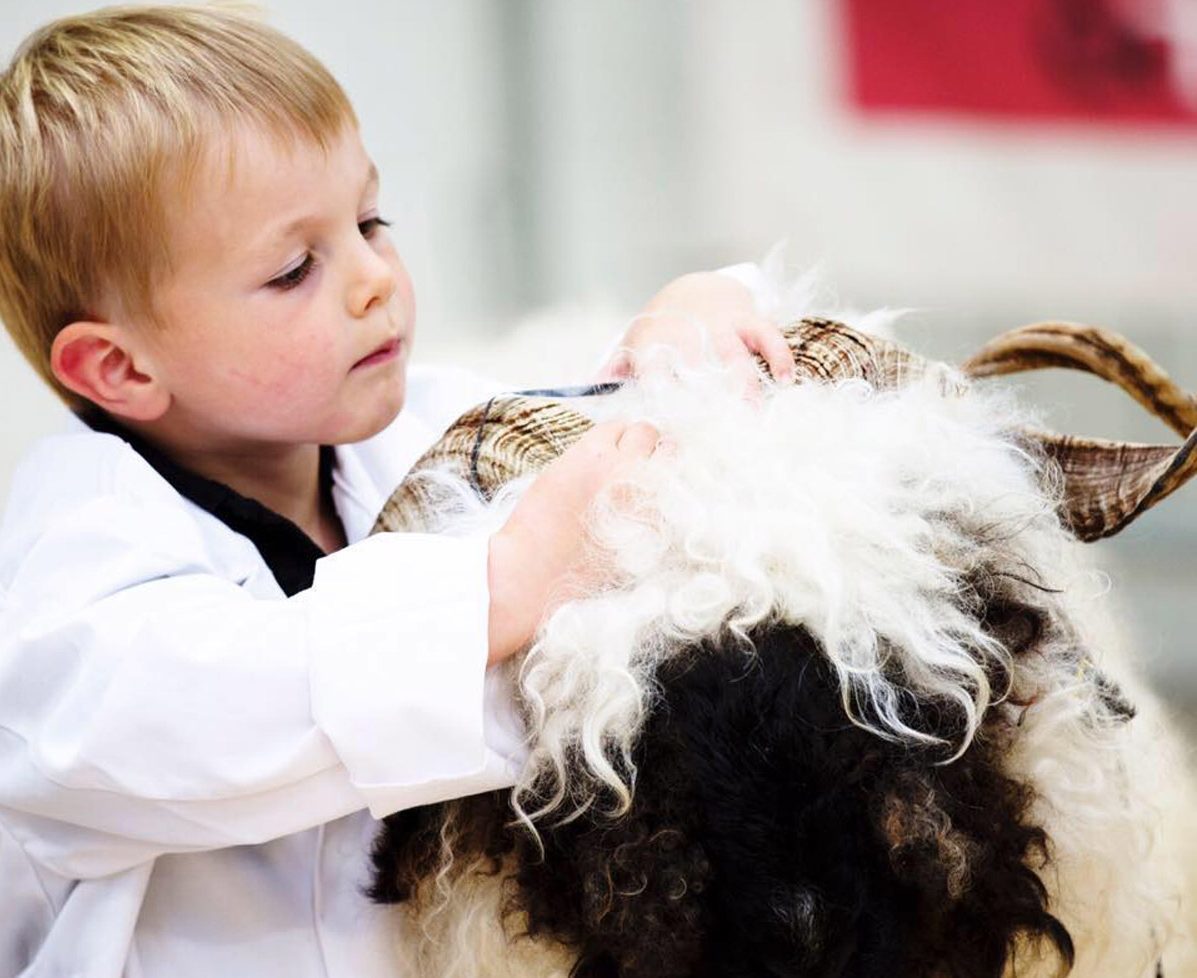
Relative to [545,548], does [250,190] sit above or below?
above

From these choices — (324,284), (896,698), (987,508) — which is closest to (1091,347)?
(987,508)

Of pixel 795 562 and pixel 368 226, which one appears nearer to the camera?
pixel 795 562

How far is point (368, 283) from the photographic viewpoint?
966mm

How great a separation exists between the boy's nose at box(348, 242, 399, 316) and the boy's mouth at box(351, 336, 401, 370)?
31mm

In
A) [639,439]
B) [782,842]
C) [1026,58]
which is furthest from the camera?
[1026,58]

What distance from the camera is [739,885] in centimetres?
72

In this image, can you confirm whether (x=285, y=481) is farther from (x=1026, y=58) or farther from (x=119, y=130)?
(x=1026, y=58)

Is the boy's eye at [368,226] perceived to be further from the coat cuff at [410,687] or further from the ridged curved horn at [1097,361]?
the ridged curved horn at [1097,361]

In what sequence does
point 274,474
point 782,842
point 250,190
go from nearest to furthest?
point 782,842, point 250,190, point 274,474

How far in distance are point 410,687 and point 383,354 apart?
31 centimetres

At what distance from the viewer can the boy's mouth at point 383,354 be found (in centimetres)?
100

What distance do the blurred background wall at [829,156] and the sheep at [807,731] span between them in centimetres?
175

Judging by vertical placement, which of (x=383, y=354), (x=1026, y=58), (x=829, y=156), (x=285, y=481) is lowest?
(x=829, y=156)

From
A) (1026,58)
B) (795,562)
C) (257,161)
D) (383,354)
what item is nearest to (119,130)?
(257,161)
